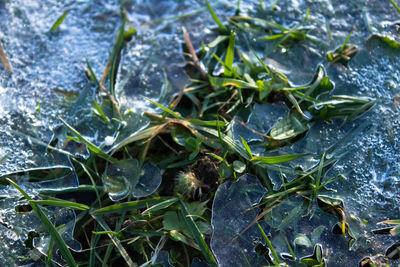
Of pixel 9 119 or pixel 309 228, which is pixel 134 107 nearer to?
pixel 9 119

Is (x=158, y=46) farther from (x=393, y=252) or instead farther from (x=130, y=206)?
(x=393, y=252)

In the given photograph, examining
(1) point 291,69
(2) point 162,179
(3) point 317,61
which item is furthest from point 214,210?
(3) point 317,61

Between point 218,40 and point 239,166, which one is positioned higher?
point 218,40

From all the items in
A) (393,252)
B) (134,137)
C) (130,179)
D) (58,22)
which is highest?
(58,22)

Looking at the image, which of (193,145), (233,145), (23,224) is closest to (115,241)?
(23,224)

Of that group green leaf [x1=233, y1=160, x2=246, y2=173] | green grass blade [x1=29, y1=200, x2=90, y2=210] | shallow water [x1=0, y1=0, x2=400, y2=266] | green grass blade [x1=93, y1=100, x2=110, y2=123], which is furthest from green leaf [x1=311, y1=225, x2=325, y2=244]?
green grass blade [x1=93, y1=100, x2=110, y2=123]

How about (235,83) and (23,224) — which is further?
(235,83)
